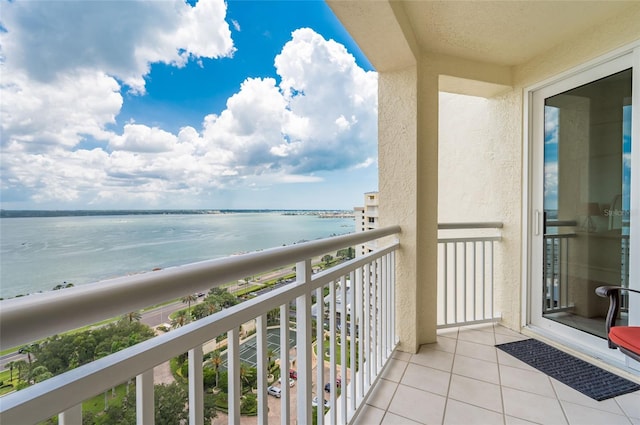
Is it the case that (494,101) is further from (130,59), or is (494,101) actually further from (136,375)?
(130,59)

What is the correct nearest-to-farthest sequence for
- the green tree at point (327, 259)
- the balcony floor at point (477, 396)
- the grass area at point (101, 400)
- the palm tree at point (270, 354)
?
the grass area at point (101, 400) → the palm tree at point (270, 354) → the green tree at point (327, 259) → the balcony floor at point (477, 396)

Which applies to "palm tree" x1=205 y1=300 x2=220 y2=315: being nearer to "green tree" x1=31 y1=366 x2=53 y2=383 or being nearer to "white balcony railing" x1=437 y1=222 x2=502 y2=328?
"green tree" x1=31 y1=366 x2=53 y2=383

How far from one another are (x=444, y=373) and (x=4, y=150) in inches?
153

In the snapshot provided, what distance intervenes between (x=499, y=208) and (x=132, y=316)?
3231 mm

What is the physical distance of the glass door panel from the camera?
2131 mm

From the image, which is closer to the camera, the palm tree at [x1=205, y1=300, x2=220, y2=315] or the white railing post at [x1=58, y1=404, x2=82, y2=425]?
the white railing post at [x1=58, y1=404, x2=82, y2=425]

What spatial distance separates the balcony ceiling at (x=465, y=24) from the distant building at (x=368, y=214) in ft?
3.55

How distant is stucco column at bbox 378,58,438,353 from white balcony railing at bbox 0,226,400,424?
846 millimetres

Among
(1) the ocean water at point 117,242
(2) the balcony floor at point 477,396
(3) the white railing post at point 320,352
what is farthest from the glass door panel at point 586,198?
(3) the white railing post at point 320,352

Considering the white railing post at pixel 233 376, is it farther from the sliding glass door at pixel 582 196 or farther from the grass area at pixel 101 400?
the sliding glass door at pixel 582 196

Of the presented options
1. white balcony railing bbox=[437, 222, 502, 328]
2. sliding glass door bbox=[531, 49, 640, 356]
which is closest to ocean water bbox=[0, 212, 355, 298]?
white balcony railing bbox=[437, 222, 502, 328]

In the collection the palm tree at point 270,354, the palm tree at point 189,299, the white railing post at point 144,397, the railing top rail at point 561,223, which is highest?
the railing top rail at point 561,223

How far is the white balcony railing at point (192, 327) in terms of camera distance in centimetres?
40

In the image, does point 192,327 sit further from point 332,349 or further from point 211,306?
point 332,349
